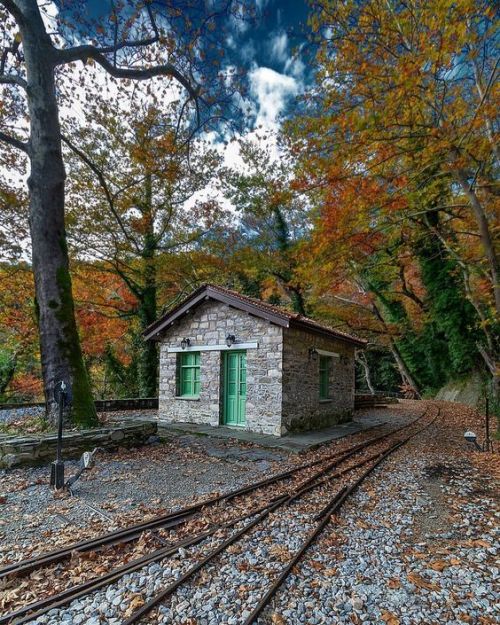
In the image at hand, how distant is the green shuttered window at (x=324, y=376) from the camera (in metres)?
10.4

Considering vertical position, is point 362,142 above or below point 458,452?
above

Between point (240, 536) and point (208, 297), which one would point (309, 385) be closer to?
point (208, 297)

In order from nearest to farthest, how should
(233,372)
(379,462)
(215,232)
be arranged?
(379,462) → (233,372) → (215,232)

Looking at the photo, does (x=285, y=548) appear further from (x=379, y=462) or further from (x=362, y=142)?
(x=362, y=142)

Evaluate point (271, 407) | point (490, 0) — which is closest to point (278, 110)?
point (490, 0)

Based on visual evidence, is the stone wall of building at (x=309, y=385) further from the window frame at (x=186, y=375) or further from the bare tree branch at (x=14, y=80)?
the bare tree branch at (x=14, y=80)

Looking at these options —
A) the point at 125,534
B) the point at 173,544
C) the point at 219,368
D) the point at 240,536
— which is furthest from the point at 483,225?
the point at 125,534

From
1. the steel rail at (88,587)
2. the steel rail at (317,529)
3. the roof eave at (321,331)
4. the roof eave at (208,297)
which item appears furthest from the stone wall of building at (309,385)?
the steel rail at (88,587)

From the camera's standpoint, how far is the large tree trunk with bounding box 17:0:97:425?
22.5ft

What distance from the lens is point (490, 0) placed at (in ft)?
18.9

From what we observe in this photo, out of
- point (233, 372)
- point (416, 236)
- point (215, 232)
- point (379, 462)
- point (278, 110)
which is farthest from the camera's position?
point (215, 232)

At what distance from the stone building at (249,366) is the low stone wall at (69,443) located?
2723mm

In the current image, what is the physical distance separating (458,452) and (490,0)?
8.68 m

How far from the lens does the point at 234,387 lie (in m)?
9.53
